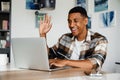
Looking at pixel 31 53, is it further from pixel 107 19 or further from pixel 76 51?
pixel 107 19

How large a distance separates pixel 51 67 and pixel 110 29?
87.5 inches

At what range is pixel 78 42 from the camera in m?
2.36

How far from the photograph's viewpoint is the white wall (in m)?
3.79

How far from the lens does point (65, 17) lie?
4.53 meters

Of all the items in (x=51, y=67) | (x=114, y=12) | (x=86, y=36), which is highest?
(x=114, y=12)

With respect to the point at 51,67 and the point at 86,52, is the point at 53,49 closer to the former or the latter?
the point at 86,52

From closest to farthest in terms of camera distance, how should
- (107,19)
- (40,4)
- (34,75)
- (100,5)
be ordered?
(34,75)
(107,19)
(100,5)
(40,4)

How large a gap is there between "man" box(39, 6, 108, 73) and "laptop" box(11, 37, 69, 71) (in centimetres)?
31

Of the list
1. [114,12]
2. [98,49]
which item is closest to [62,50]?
[98,49]

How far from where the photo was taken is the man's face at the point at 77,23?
2352mm

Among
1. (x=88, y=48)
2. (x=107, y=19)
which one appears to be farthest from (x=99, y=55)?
(x=107, y=19)

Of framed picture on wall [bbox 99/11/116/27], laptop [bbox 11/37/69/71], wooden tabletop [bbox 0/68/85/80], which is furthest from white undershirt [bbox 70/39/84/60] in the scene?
framed picture on wall [bbox 99/11/116/27]

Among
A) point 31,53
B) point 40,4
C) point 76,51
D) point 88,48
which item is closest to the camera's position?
point 31,53

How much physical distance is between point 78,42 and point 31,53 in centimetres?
75
